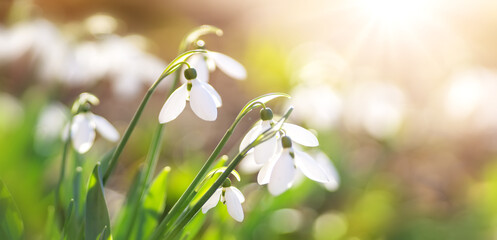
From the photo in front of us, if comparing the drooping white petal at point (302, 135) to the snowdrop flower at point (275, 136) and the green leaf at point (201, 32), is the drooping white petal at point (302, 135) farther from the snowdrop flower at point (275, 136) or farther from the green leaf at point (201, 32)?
the green leaf at point (201, 32)

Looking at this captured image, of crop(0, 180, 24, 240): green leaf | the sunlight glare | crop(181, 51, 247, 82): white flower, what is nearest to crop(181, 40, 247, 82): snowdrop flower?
crop(181, 51, 247, 82): white flower

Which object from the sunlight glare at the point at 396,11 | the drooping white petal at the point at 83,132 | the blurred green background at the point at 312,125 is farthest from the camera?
the sunlight glare at the point at 396,11

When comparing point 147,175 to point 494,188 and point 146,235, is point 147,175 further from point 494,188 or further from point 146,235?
point 494,188

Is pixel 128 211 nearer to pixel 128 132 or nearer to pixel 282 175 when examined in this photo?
pixel 128 132

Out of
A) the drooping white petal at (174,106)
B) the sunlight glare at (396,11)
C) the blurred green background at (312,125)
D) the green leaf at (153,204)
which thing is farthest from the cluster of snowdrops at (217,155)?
the sunlight glare at (396,11)

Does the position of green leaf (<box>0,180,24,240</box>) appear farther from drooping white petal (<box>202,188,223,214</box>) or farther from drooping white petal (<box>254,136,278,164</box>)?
drooping white petal (<box>254,136,278,164</box>)

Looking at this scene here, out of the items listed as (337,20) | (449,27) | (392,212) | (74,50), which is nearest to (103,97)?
(74,50)
